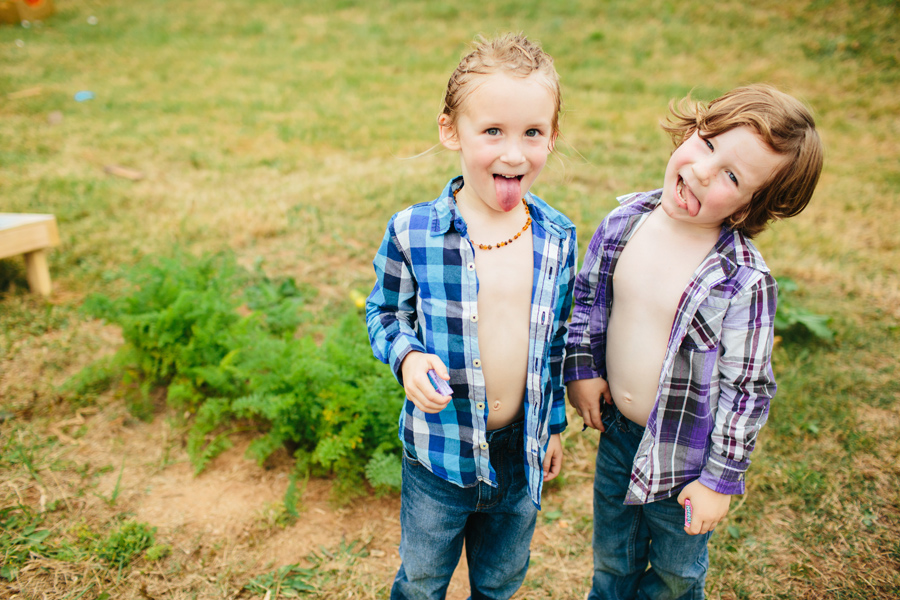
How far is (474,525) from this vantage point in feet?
6.31

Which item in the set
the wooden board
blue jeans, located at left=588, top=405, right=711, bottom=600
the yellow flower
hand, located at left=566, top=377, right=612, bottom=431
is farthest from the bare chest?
the wooden board

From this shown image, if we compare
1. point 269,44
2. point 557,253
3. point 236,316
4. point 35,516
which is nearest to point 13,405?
point 35,516

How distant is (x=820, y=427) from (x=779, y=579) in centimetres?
108

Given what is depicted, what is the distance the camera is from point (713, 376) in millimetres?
1635

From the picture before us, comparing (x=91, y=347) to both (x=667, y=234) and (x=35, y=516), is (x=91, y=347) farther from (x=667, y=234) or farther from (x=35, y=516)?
(x=667, y=234)

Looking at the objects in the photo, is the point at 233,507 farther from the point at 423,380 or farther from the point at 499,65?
the point at 499,65

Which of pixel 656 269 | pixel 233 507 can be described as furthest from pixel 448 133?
pixel 233 507

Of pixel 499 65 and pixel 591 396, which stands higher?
pixel 499 65

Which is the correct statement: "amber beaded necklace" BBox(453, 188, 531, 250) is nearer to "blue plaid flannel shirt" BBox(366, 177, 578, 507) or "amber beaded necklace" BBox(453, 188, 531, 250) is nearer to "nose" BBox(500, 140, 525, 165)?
"blue plaid flannel shirt" BBox(366, 177, 578, 507)

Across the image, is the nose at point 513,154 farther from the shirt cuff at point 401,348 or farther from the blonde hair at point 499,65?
the shirt cuff at point 401,348

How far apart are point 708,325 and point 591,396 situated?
1.50 feet

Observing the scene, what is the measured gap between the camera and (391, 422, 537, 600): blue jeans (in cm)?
172

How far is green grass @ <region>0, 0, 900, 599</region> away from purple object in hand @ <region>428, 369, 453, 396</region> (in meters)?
0.87

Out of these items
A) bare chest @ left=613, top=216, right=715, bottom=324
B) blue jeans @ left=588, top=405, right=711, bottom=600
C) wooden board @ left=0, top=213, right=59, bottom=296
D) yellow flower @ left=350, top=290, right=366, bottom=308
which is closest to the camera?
bare chest @ left=613, top=216, right=715, bottom=324
